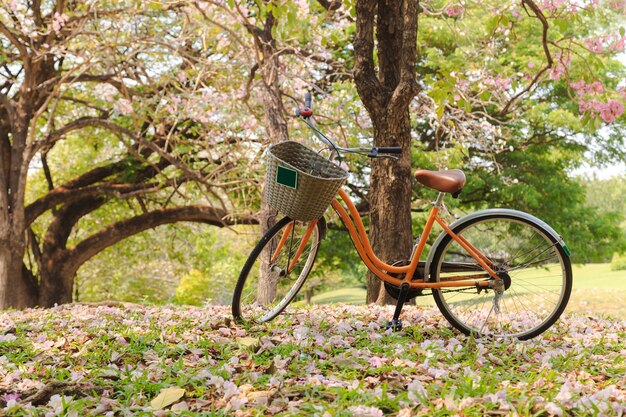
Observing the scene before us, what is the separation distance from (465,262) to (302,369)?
53.0 inches

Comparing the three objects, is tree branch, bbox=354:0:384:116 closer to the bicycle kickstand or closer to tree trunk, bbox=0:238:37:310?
the bicycle kickstand

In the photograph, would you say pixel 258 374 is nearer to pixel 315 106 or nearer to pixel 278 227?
pixel 278 227

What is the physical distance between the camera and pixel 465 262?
402 centimetres

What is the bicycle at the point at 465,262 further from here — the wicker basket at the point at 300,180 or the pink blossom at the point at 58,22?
the pink blossom at the point at 58,22

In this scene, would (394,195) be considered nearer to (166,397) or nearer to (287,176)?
(287,176)

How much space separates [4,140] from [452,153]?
7539 mm

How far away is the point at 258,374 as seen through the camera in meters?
3.10

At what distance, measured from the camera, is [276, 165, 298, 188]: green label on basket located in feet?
11.9

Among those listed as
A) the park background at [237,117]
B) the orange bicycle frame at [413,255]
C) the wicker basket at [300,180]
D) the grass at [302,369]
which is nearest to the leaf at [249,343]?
the grass at [302,369]

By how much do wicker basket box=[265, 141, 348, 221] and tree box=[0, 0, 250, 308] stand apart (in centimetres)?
444

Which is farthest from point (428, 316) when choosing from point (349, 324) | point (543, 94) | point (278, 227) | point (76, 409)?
point (543, 94)

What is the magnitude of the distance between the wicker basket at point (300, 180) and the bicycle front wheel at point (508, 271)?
801 millimetres

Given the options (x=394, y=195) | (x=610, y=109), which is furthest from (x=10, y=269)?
(x=610, y=109)

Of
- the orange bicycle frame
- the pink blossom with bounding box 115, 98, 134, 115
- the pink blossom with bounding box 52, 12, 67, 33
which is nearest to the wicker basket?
the orange bicycle frame
